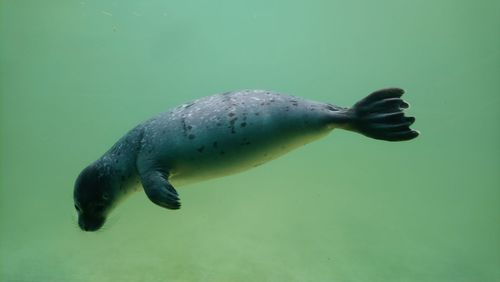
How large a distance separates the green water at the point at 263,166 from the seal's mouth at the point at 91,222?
0.22 metres

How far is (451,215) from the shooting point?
15.7 meters

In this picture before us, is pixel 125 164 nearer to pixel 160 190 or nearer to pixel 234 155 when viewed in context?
pixel 160 190

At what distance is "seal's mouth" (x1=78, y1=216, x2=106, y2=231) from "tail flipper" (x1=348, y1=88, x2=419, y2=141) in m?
2.11

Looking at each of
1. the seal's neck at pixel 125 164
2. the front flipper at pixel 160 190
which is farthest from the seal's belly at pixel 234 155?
the seal's neck at pixel 125 164

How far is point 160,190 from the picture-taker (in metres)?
2.67

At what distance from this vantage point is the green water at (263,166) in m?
8.27

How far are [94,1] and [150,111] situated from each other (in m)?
8.84

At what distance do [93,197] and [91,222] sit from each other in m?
0.22

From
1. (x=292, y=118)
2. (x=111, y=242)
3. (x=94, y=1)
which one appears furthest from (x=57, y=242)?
(x=292, y=118)

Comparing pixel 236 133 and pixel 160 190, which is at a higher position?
pixel 236 133

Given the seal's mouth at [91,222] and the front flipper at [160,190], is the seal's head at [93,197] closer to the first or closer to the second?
the seal's mouth at [91,222]

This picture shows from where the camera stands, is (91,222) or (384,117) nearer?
(384,117)

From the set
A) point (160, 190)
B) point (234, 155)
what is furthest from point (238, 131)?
point (160, 190)

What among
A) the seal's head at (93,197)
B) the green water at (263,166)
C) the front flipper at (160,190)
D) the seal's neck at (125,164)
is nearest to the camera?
the front flipper at (160,190)
